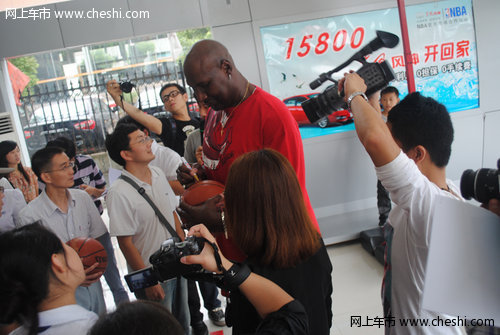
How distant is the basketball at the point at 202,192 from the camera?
5.52ft

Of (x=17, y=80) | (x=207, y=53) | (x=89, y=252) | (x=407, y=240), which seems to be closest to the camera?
(x=407, y=240)

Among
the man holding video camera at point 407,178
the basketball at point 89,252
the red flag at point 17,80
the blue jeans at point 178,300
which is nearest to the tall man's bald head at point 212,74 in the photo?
the man holding video camera at point 407,178

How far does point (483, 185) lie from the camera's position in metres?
1.13

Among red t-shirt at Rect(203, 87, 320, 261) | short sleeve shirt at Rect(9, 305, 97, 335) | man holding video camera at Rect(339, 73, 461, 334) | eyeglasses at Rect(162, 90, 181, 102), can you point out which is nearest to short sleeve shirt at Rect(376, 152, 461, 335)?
man holding video camera at Rect(339, 73, 461, 334)

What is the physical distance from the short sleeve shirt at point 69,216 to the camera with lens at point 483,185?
2.40 m

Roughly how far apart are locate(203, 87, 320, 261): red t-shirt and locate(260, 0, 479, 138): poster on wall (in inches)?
100

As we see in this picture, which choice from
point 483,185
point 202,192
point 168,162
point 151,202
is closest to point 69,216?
point 151,202

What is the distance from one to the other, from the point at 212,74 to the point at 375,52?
3.13m

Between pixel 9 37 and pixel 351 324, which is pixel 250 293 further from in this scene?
pixel 9 37

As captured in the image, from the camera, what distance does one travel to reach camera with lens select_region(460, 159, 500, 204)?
1102 millimetres

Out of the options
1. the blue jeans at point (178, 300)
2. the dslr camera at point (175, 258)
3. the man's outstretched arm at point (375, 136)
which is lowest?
the blue jeans at point (178, 300)

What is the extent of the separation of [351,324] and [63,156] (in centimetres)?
242

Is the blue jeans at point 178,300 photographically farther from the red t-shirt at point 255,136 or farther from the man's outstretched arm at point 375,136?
the man's outstretched arm at point 375,136

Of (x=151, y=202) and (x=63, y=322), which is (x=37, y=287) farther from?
(x=151, y=202)
